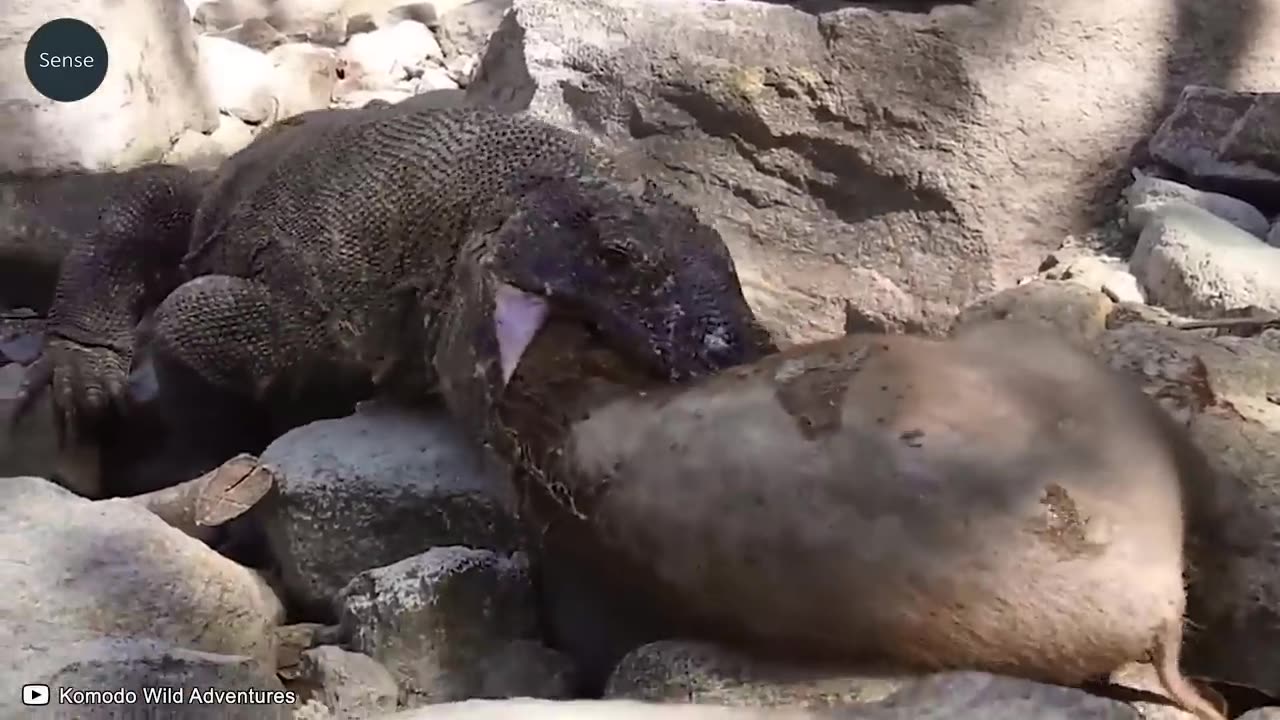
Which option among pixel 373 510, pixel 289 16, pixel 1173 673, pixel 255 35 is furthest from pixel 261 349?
pixel 289 16

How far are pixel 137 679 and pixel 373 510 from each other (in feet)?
1.24

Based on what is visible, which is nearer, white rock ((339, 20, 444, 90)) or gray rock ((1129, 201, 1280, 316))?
gray rock ((1129, 201, 1280, 316))

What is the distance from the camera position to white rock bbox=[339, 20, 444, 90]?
88.4 inches

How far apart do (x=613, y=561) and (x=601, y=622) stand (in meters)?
0.08

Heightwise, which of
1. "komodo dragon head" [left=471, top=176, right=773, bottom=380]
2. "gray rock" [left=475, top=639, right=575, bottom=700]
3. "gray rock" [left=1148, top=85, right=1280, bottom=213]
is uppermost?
"gray rock" [left=1148, top=85, right=1280, bottom=213]

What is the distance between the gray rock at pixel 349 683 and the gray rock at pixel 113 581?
0.11ft

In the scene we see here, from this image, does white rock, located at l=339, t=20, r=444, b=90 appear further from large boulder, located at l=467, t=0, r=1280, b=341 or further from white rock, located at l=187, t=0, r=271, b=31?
large boulder, located at l=467, t=0, r=1280, b=341

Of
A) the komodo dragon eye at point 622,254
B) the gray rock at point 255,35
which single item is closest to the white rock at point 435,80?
the gray rock at point 255,35

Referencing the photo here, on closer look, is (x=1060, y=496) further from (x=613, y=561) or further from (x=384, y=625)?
(x=384, y=625)

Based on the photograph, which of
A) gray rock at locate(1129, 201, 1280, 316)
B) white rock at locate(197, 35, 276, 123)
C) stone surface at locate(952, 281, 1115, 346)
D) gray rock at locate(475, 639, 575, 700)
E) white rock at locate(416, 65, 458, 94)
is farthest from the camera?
white rock at locate(416, 65, 458, 94)

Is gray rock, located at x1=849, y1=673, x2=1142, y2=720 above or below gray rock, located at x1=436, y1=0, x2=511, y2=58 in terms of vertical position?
above

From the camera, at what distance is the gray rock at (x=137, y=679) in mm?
681

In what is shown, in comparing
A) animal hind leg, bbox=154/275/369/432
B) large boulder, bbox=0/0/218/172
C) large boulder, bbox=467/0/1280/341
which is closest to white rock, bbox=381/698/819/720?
animal hind leg, bbox=154/275/369/432

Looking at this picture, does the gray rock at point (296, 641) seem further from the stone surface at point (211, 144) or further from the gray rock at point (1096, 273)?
the stone surface at point (211, 144)
